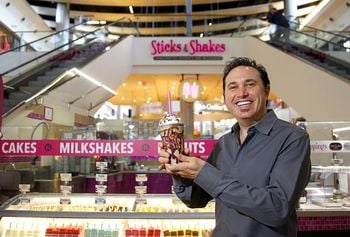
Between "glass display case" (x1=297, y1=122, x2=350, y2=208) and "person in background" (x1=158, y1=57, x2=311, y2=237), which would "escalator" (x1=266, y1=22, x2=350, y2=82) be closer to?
"glass display case" (x1=297, y1=122, x2=350, y2=208)

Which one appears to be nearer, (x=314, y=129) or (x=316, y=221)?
(x=316, y=221)

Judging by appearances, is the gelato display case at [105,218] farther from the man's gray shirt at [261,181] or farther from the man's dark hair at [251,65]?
the man's dark hair at [251,65]

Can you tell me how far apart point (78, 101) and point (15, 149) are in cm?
758

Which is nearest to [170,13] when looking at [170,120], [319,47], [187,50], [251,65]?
[187,50]

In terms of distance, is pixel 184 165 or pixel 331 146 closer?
pixel 184 165

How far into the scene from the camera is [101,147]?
3.06 metres

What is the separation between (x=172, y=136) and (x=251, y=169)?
304 mm

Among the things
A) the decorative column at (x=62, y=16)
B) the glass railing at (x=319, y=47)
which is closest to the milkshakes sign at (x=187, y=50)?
the glass railing at (x=319, y=47)

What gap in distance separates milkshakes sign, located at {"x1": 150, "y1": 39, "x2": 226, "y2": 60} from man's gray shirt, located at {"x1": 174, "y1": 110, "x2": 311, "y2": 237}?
10.6 meters

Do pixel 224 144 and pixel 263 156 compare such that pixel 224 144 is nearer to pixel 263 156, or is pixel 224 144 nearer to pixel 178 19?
pixel 263 156

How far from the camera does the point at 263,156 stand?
1285 millimetres

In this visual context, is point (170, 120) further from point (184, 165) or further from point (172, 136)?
point (184, 165)

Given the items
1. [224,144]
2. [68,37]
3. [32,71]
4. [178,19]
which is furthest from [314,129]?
[178,19]

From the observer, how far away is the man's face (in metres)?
1.35
